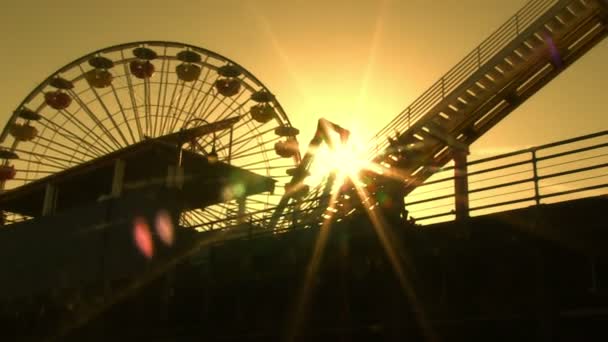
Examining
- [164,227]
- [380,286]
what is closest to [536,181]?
[380,286]

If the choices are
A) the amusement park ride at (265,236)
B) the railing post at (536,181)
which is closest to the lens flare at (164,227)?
the amusement park ride at (265,236)

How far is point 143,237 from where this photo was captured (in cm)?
2539

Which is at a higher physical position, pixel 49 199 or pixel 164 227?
pixel 49 199

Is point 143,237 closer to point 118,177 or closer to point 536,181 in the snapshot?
point 118,177

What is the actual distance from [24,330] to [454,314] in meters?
15.8

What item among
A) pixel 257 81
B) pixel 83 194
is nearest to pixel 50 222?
pixel 83 194

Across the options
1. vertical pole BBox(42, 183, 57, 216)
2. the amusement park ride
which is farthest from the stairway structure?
vertical pole BBox(42, 183, 57, 216)

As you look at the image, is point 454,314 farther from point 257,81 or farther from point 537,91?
point 257,81

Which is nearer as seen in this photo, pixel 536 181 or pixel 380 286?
pixel 536 181

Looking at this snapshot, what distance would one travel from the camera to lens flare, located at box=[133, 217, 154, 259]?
982 inches

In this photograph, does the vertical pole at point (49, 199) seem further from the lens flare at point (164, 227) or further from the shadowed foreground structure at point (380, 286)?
the shadowed foreground structure at point (380, 286)

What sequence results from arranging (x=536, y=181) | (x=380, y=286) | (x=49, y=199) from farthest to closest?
(x=49, y=199), (x=380, y=286), (x=536, y=181)

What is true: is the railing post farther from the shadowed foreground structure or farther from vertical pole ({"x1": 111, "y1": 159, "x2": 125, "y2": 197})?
vertical pole ({"x1": 111, "y1": 159, "x2": 125, "y2": 197})

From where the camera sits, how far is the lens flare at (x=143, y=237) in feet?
81.8
